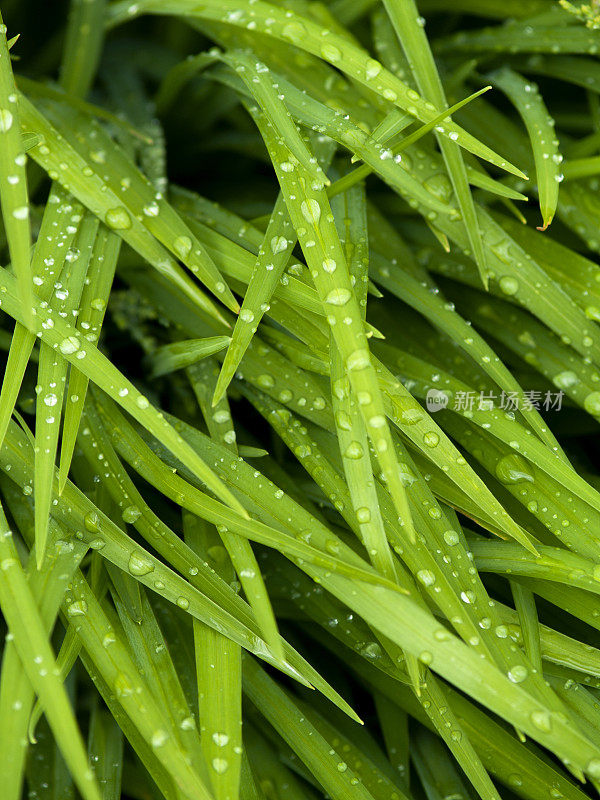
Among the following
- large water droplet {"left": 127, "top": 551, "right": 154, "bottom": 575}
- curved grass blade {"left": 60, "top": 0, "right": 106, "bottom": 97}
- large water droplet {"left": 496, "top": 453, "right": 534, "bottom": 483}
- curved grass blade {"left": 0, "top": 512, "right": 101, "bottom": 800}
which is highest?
curved grass blade {"left": 60, "top": 0, "right": 106, "bottom": 97}

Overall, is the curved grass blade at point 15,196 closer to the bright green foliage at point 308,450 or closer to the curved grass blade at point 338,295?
the bright green foliage at point 308,450

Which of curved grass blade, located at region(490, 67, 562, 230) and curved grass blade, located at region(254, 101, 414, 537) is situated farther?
curved grass blade, located at region(490, 67, 562, 230)

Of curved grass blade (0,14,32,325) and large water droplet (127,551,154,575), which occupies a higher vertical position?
curved grass blade (0,14,32,325)

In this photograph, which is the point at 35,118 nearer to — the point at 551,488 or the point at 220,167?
the point at 220,167

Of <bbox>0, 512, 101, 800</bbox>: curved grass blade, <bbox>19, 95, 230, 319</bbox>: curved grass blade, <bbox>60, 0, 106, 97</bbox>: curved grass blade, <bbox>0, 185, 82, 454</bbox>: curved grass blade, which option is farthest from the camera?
<bbox>60, 0, 106, 97</bbox>: curved grass blade

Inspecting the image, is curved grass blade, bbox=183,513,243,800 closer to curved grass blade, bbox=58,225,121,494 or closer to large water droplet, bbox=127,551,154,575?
large water droplet, bbox=127,551,154,575

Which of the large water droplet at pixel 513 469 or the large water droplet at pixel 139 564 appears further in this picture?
the large water droplet at pixel 513 469

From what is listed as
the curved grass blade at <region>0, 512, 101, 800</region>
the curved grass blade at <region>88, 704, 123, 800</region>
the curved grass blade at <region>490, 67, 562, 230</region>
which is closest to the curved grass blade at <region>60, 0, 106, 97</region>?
the curved grass blade at <region>490, 67, 562, 230</region>

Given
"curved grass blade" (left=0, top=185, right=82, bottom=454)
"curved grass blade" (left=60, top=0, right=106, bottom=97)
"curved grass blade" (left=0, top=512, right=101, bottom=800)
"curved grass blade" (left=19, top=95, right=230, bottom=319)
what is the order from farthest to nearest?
"curved grass blade" (left=60, top=0, right=106, bottom=97), "curved grass blade" (left=19, top=95, right=230, bottom=319), "curved grass blade" (left=0, top=185, right=82, bottom=454), "curved grass blade" (left=0, top=512, right=101, bottom=800)

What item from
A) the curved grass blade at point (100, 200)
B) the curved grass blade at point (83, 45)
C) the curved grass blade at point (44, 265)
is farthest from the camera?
the curved grass blade at point (83, 45)

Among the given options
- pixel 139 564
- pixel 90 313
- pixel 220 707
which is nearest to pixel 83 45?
pixel 90 313

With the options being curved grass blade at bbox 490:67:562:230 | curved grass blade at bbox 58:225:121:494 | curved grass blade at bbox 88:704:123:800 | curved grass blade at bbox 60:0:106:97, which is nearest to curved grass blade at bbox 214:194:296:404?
curved grass blade at bbox 58:225:121:494

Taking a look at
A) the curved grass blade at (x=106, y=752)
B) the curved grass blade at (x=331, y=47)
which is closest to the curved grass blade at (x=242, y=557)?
the curved grass blade at (x=106, y=752)

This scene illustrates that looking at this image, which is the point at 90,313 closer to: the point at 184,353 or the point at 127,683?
the point at 184,353
